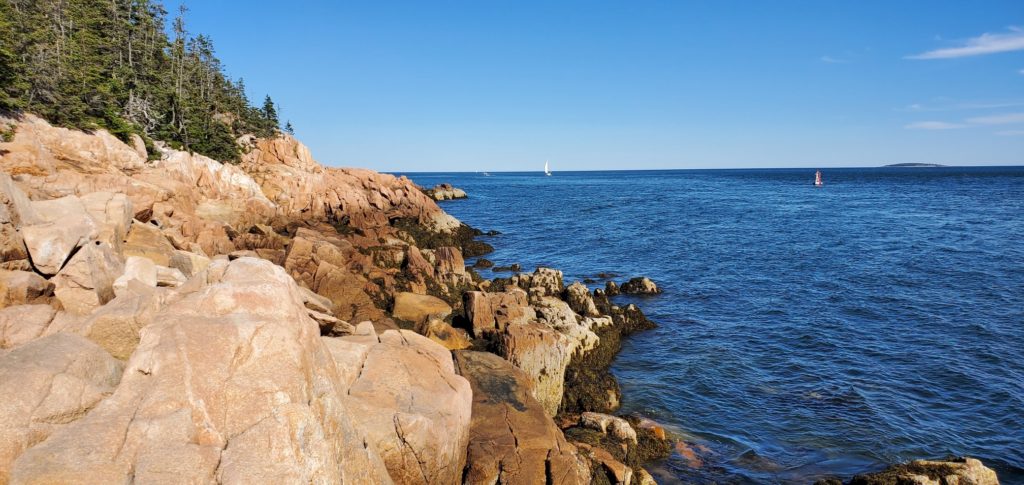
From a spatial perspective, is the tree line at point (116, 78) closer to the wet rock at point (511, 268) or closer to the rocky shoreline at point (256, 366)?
the rocky shoreline at point (256, 366)

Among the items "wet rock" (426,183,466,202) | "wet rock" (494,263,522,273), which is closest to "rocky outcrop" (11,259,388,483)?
"wet rock" (494,263,522,273)

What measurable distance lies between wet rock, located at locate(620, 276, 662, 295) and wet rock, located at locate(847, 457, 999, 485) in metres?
20.3

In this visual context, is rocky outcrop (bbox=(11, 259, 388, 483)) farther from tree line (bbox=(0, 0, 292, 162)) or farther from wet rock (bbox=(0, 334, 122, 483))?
tree line (bbox=(0, 0, 292, 162))

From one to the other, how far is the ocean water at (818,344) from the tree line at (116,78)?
2881cm

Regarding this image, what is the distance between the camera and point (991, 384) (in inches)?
824

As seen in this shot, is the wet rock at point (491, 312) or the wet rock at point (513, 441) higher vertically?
the wet rock at point (491, 312)

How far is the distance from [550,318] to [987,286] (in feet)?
102

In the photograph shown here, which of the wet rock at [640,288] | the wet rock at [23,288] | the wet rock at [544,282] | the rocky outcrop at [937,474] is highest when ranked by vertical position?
the wet rock at [23,288]

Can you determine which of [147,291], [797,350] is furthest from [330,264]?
[797,350]

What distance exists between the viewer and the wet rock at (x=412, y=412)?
10.4 m

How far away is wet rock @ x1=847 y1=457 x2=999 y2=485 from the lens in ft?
42.9

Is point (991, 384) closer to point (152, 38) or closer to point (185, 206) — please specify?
point (185, 206)

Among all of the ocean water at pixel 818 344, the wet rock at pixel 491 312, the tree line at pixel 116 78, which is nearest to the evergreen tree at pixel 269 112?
the tree line at pixel 116 78

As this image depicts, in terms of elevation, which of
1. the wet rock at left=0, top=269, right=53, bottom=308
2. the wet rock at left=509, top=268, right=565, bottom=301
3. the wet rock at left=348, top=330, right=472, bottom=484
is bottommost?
the wet rock at left=509, top=268, right=565, bottom=301
